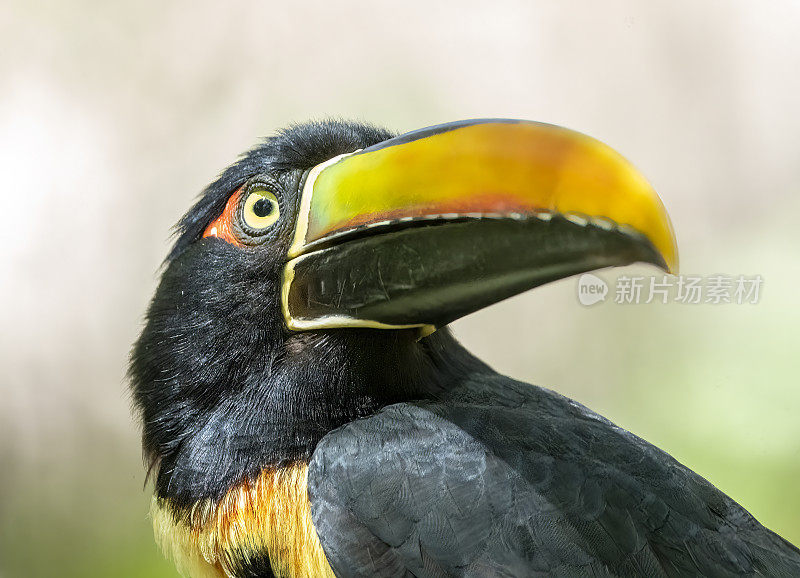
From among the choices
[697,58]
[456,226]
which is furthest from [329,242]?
[697,58]

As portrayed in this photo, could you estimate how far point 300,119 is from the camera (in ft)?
10.2

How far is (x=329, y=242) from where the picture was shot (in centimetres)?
141

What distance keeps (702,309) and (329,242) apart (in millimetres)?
→ 2213

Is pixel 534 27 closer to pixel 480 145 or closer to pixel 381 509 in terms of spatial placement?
pixel 480 145

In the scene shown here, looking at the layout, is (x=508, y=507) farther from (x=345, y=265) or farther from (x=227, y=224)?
(x=227, y=224)

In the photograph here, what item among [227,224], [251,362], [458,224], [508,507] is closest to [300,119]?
[227,224]

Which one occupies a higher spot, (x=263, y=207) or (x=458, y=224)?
(x=263, y=207)

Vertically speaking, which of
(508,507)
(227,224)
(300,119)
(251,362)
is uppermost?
(300,119)

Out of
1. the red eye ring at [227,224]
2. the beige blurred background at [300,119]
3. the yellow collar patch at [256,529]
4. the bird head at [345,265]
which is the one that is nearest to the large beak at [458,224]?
the bird head at [345,265]

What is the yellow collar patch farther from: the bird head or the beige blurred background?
the beige blurred background

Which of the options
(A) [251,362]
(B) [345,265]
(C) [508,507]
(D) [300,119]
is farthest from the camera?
(D) [300,119]

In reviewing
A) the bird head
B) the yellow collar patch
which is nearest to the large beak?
the bird head

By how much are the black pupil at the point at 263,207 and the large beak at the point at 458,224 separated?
0.30ft

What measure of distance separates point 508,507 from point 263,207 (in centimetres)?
77
